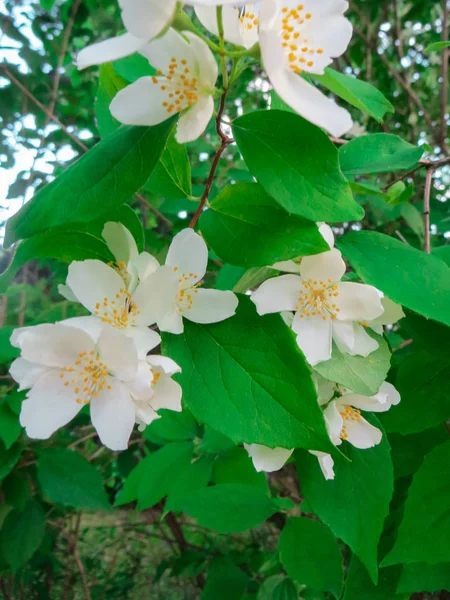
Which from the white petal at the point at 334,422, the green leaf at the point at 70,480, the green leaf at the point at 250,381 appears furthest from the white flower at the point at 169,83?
the green leaf at the point at 70,480

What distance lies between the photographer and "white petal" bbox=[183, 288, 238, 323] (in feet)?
1.81

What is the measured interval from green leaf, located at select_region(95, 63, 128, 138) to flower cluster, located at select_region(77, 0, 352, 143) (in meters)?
0.18

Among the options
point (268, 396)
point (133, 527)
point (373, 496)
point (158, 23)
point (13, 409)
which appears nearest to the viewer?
point (158, 23)

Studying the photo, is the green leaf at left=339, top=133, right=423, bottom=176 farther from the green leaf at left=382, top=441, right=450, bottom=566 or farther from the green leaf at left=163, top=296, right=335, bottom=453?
the green leaf at left=382, top=441, right=450, bottom=566

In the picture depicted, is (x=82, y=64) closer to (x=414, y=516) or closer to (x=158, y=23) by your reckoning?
(x=158, y=23)

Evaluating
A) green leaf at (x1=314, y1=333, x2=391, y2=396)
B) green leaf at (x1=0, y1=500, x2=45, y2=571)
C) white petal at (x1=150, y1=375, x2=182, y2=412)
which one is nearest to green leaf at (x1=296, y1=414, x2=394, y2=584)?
green leaf at (x1=314, y1=333, x2=391, y2=396)

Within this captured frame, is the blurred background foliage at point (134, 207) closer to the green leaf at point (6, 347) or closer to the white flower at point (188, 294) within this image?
the green leaf at point (6, 347)

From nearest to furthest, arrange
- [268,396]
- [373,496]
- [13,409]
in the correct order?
[268,396] → [373,496] → [13,409]

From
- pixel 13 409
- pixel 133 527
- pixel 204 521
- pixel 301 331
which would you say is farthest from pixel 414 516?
pixel 133 527

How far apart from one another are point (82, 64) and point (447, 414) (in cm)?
66

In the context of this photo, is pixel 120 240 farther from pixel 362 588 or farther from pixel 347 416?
pixel 362 588

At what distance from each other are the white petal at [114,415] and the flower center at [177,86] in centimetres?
28

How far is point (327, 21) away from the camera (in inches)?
19.4

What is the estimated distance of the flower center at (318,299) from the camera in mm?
607
